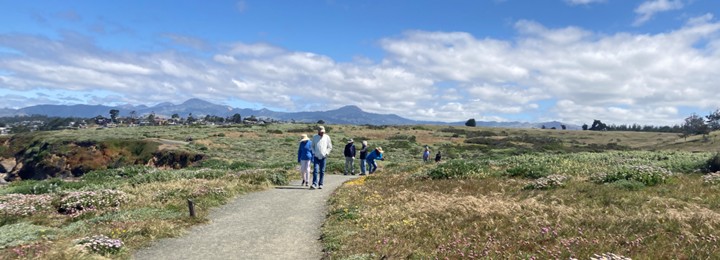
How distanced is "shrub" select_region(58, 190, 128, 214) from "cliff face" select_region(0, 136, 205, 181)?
29723mm

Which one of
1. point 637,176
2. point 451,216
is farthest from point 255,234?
point 637,176

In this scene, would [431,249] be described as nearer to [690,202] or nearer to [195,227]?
[195,227]

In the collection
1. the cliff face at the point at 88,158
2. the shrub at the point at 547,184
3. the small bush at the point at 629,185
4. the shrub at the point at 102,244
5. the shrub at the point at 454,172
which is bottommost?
the cliff face at the point at 88,158

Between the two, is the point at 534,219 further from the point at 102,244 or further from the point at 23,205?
the point at 23,205

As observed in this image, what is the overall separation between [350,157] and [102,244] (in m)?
18.0

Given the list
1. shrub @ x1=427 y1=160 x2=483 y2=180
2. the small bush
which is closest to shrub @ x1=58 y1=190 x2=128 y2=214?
shrub @ x1=427 y1=160 x2=483 y2=180

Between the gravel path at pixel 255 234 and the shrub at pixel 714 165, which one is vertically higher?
the shrub at pixel 714 165

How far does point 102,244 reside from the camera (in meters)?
8.16

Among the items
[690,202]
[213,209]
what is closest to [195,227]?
[213,209]

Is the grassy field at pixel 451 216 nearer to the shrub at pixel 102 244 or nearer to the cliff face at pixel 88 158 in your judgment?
the shrub at pixel 102 244

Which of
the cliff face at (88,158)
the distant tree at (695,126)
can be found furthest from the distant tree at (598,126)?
the cliff face at (88,158)

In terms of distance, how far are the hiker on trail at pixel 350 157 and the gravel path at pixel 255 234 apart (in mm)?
10163

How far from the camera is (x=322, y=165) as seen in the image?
18.0 m

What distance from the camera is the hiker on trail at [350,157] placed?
25.2 meters
